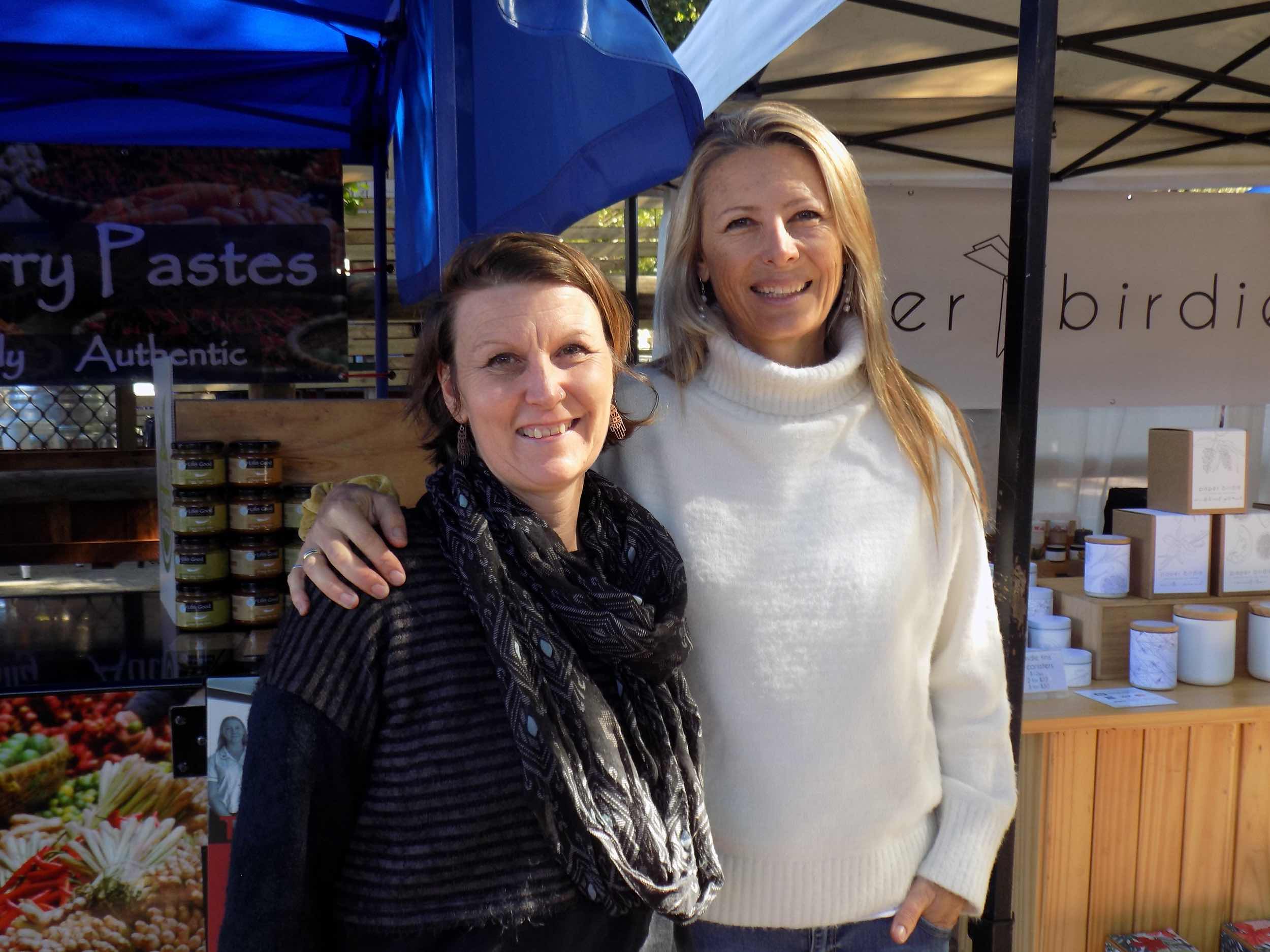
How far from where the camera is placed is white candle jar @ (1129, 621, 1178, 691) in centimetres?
239

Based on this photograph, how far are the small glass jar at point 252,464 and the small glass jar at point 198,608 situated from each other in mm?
251

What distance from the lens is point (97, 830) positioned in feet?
6.06

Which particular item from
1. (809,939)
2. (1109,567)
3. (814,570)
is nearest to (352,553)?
(814,570)

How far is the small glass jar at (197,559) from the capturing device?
7.31ft

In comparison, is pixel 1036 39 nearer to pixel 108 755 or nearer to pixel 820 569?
pixel 820 569

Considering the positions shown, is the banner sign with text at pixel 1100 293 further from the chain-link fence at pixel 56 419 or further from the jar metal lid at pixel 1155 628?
the chain-link fence at pixel 56 419

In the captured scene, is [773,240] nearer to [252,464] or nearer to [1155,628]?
[252,464]

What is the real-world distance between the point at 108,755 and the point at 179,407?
86cm

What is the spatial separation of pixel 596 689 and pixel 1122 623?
1952mm

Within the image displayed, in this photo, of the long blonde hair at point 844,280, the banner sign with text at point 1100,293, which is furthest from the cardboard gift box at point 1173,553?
the banner sign with text at point 1100,293

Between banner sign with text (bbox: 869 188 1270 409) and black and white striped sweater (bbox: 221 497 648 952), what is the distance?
3647 mm

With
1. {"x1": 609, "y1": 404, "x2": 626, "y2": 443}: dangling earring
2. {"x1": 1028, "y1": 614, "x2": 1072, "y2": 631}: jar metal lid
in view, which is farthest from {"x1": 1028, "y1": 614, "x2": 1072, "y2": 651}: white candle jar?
{"x1": 609, "y1": 404, "x2": 626, "y2": 443}: dangling earring

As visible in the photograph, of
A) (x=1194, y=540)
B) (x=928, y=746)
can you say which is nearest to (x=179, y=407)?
(x=928, y=746)

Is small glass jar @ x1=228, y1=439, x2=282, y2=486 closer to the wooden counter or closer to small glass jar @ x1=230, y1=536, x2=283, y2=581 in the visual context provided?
small glass jar @ x1=230, y1=536, x2=283, y2=581
